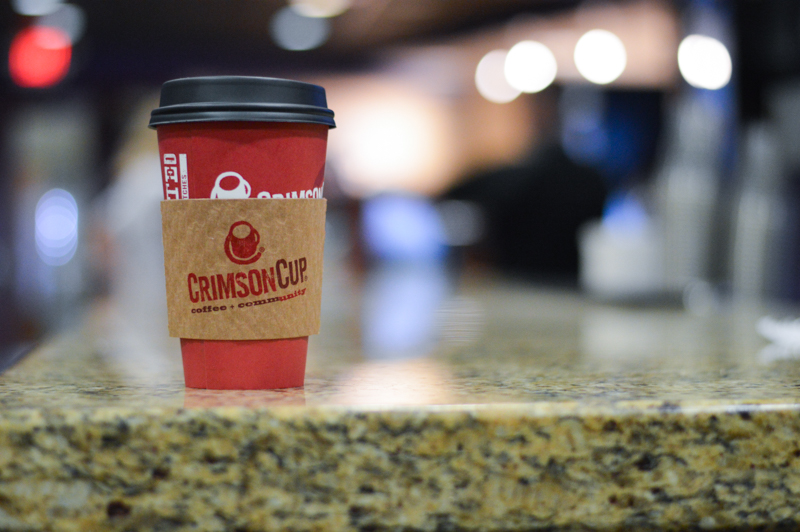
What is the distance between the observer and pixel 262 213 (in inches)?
18.9

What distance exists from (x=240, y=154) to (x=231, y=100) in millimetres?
35

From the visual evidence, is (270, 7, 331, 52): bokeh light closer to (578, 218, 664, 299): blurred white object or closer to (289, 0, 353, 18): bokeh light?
(289, 0, 353, 18): bokeh light

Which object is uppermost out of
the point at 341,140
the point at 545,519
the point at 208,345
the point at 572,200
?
the point at 341,140

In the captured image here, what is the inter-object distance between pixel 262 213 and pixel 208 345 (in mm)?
101

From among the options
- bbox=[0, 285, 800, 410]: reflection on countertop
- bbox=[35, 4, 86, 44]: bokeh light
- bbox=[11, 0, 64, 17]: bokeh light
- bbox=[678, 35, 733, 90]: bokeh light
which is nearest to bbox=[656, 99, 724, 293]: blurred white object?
bbox=[678, 35, 733, 90]: bokeh light

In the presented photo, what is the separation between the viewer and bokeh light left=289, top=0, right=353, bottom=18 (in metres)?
4.27

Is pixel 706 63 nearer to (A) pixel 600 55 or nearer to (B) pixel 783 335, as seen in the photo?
(B) pixel 783 335

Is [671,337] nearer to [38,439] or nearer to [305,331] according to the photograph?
[305,331]

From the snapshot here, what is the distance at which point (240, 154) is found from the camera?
48 cm

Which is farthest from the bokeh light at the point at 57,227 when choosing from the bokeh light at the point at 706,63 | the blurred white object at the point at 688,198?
the bokeh light at the point at 706,63

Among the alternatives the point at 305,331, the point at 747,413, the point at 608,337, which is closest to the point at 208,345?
the point at 305,331

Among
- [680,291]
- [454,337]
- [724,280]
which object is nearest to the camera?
[454,337]

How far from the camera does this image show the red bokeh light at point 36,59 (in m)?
3.46

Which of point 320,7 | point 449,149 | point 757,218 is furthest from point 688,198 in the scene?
Answer: point 449,149
